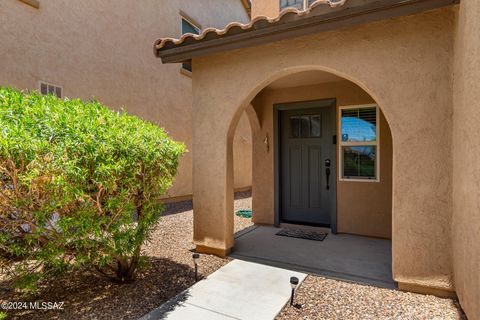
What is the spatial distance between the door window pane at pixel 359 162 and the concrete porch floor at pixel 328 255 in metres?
1.28

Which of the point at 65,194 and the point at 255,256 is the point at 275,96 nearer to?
the point at 255,256

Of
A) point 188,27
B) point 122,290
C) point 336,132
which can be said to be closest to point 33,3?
point 188,27

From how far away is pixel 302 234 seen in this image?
5609 mm

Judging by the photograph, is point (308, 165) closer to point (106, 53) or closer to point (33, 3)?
point (106, 53)

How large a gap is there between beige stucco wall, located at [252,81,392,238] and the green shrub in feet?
11.6

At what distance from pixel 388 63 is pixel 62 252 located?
428 centimetres

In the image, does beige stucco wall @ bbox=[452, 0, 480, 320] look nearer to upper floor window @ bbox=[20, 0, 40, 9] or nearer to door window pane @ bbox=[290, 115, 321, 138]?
door window pane @ bbox=[290, 115, 321, 138]

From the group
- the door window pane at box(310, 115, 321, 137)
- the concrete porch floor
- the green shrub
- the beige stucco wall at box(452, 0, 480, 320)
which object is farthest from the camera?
the door window pane at box(310, 115, 321, 137)

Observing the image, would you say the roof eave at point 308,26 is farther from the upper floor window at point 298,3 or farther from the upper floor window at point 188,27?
the upper floor window at point 188,27

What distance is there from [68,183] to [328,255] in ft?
12.8

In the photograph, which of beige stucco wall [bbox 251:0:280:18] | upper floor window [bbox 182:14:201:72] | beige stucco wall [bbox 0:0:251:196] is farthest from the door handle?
upper floor window [bbox 182:14:201:72]

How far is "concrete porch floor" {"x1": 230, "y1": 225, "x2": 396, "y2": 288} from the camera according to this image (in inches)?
147

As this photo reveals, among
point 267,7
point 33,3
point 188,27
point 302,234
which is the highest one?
point 188,27

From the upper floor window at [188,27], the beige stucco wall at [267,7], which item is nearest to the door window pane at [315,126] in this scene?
the beige stucco wall at [267,7]
